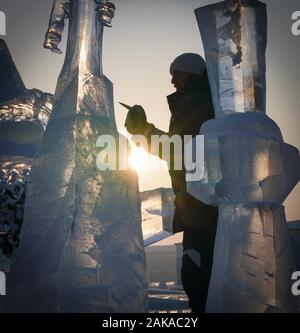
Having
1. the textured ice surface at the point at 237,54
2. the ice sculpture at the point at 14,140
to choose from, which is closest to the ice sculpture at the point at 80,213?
the ice sculpture at the point at 14,140

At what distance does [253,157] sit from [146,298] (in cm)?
114

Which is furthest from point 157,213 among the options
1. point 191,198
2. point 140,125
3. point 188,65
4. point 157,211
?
point 188,65

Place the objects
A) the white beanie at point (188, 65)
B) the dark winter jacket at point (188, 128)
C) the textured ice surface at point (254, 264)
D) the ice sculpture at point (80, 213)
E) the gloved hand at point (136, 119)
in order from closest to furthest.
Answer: the textured ice surface at point (254, 264), the ice sculpture at point (80, 213), the dark winter jacket at point (188, 128), the gloved hand at point (136, 119), the white beanie at point (188, 65)

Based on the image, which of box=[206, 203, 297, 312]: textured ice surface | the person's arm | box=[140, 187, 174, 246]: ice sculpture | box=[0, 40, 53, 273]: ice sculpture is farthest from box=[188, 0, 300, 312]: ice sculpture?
box=[0, 40, 53, 273]: ice sculpture

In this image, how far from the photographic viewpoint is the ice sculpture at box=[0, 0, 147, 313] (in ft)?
7.37

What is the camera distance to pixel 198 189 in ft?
6.34

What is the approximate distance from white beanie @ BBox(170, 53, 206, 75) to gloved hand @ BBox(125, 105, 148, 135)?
44 centimetres

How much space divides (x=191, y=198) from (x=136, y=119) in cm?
62

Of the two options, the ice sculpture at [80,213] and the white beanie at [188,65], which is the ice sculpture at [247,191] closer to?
the ice sculpture at [80,213]

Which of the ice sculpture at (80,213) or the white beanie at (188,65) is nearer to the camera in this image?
the ice sculpture at (80,213)

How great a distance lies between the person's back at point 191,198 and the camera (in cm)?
257

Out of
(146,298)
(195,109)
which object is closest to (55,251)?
(146,298)

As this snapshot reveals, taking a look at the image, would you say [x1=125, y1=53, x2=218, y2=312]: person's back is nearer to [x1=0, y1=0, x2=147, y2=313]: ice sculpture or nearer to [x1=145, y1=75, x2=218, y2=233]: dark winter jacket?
[x1=145, y1=75, x2=218, y2=233]: dark winter jacket

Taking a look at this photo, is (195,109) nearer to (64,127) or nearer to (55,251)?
(64,127)
